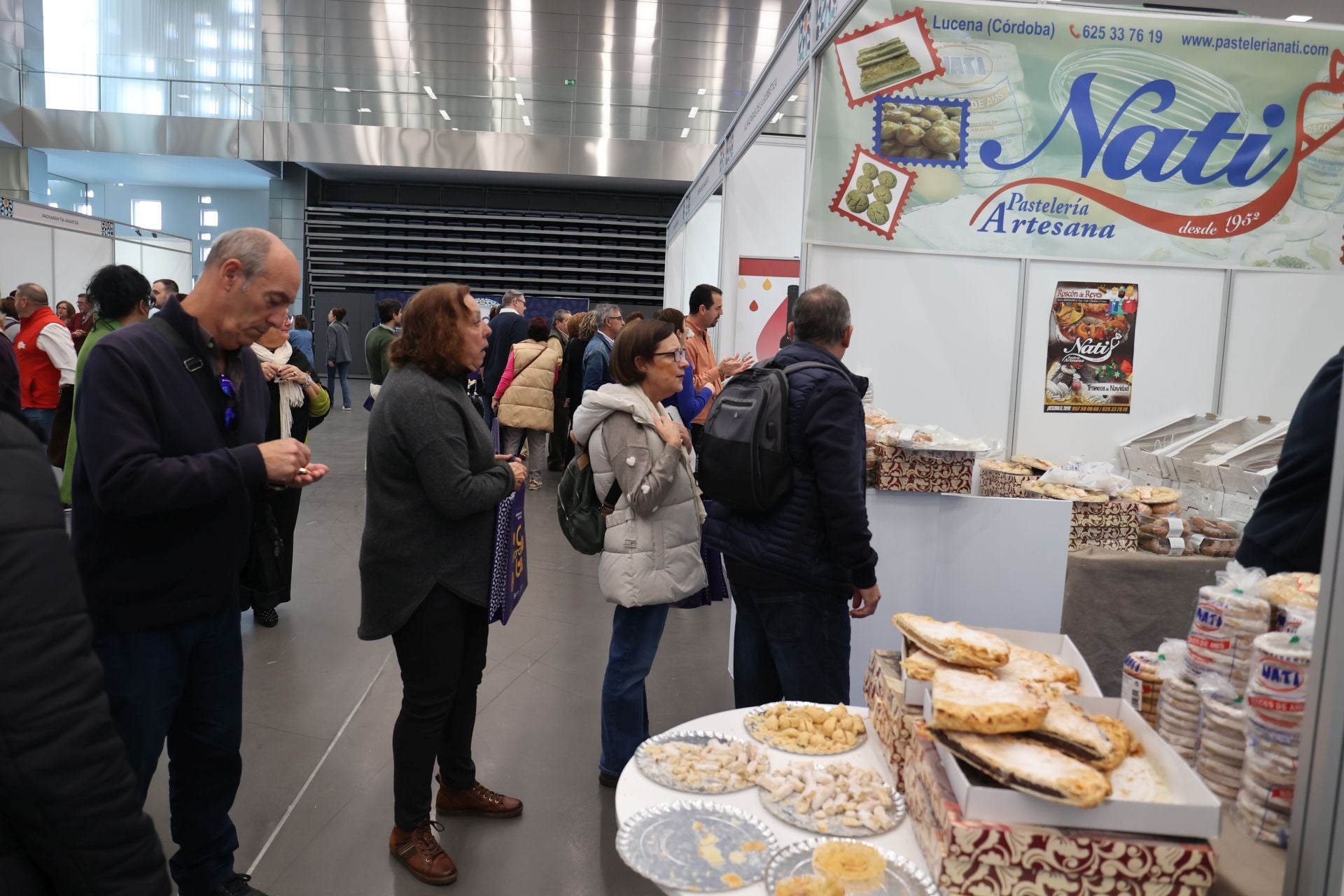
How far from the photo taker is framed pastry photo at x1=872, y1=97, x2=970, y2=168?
3.89m

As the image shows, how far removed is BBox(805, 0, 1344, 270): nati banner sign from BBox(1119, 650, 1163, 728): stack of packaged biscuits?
9.25 feet

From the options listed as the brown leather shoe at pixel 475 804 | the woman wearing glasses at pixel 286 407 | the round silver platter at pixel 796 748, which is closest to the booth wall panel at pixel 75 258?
the woman wearing glasses at pixel 286 407

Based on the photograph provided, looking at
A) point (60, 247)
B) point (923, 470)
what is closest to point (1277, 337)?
point (923, 470)

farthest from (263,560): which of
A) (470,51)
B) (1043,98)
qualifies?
(470,51)

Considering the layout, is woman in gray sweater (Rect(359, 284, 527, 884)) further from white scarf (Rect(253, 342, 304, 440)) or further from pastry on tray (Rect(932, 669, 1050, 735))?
white scarf (Rect(253, 342, 304, 440))

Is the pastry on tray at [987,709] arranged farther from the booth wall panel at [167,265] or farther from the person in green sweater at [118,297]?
the booth wall panel at [167,265]

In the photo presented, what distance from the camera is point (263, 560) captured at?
92.2 inches

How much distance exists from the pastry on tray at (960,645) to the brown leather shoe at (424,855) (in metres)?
1.64

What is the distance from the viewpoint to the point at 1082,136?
4.17m

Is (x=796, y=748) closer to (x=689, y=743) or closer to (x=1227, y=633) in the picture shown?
(x=689, y=743)

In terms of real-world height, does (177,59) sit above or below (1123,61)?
above

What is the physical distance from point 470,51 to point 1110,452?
51.6 feet

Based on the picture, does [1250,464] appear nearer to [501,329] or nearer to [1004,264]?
[1004,264]

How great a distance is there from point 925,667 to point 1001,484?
240 centimetres
